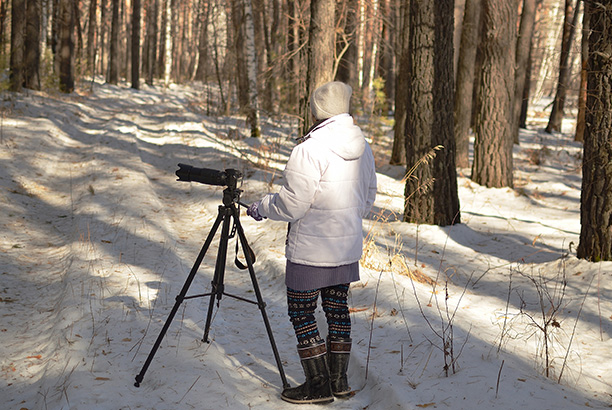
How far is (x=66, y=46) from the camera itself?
938 inches

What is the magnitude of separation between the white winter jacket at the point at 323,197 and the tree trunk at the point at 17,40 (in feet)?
55.4

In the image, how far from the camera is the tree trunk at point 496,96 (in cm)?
1156

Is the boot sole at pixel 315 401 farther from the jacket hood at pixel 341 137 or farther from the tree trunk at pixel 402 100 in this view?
the tree trunk at pixel 402 100

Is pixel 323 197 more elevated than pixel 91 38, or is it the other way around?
pixel 91 38

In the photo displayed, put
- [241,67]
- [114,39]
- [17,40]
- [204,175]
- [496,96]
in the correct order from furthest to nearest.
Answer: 1. [114,39]
2. [241,67]
3. [17,40]
4. [496,96]
5. [204,175]

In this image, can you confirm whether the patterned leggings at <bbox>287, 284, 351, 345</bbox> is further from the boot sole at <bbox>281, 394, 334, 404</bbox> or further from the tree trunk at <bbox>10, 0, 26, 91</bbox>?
the tree trunk at <bbox>10, 0, 26, 91</bbox>

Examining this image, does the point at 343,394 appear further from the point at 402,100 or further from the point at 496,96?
the point at 402,100

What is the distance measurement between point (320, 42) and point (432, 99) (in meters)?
2.83

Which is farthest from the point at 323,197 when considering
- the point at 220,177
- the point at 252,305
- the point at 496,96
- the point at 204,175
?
the point at 496,96

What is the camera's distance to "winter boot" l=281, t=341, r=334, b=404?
12.0 feet

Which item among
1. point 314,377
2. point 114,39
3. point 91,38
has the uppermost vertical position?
point 91,38

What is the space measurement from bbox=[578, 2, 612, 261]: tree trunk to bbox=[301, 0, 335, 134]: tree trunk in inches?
193

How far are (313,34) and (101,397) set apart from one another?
26.2ft

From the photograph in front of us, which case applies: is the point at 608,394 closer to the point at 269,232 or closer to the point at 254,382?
the point at 254,382
